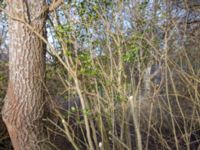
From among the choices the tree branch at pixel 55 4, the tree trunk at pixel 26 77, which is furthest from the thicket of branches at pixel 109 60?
the tree trunk at pixel 26 77

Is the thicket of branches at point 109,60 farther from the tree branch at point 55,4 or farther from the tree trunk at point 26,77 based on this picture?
the tree trunk at point 26,77

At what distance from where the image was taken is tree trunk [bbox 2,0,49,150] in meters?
3.53

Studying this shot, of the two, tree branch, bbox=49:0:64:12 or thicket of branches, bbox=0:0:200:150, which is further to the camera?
tree branch, bbox=49:0:64:12

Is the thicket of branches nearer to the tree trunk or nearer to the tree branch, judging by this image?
the tree branch

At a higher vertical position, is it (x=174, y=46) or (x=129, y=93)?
(x=174, y=46)

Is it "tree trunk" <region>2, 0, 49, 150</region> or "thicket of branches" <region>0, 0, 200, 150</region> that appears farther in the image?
"tree trunk" <region>2, 0, 49, 150</region>

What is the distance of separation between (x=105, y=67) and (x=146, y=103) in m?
0.88

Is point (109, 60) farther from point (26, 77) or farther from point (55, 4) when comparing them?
point (26, 77)

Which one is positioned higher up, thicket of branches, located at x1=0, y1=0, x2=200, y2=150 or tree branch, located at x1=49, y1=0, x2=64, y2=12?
tree branch, located at x1=49, y1=0, x2=64, y2=12

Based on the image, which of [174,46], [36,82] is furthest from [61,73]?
[174,46]

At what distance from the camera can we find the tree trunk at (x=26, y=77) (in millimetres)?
3529

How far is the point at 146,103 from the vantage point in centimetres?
389

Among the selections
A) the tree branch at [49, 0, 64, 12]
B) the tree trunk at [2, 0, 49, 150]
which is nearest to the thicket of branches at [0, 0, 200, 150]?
the tree branch at [49, 0, 64, 12]

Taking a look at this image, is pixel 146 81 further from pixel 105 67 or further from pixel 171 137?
pixel 171 137
